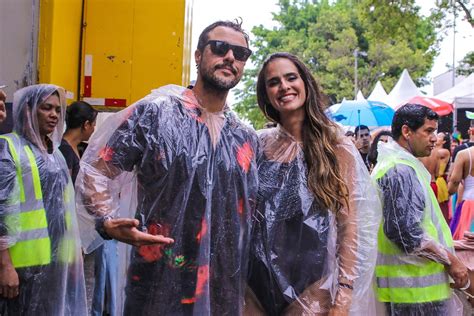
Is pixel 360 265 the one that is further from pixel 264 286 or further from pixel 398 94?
pixel 398 94

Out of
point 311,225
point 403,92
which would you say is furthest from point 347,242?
point 403,92

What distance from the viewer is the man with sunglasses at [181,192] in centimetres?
215

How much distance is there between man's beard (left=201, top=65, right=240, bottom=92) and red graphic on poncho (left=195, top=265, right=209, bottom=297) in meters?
0.72

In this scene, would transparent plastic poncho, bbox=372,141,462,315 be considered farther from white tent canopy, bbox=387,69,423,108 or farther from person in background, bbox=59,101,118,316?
white tent canopy, bbox=387,69,423,108

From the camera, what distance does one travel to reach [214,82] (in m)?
2.32

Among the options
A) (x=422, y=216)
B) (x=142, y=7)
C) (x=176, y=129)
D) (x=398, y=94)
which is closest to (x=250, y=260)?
(x=176, y=129)

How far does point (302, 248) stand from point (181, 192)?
0.58m

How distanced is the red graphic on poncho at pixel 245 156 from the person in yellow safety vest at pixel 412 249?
0.93 meters

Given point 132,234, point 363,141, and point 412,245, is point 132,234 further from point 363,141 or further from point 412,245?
point 363,141

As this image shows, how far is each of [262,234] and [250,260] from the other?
0.12 m

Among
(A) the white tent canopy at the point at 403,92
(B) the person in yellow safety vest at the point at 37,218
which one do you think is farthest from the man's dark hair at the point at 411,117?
(A) the white tent canopy at the point at 403,92

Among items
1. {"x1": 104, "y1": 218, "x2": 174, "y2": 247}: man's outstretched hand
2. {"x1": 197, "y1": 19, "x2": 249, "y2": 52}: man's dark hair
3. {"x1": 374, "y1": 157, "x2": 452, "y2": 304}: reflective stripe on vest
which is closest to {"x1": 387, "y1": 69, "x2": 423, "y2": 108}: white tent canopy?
{"x1": 374, "y1": 157, "x2": 452, "y2": 304}: reflective stripe on vest

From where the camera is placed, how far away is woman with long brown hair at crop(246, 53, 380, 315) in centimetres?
237

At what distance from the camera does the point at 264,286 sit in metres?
2.40
